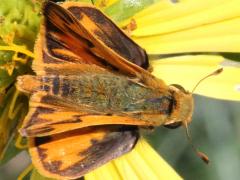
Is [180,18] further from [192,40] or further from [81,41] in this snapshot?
[81,41]

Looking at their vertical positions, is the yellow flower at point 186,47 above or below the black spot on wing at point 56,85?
below

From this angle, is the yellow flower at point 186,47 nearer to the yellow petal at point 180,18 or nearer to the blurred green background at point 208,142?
the yellow petal at point 180,18

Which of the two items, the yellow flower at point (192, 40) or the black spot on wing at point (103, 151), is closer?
the black spot on wing at point (103, 151)

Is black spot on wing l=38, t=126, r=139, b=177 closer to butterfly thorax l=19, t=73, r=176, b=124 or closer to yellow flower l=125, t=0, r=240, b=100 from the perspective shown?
butterfly thorax l=19, t=73, r=176, b=124

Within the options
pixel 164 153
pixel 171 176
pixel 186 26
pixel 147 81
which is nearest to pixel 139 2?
pixel 186 26

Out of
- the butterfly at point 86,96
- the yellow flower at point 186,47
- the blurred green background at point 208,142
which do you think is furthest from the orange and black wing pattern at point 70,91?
the blurred green background at point 208,142

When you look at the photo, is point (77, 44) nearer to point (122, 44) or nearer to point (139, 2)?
point (122, 44)
